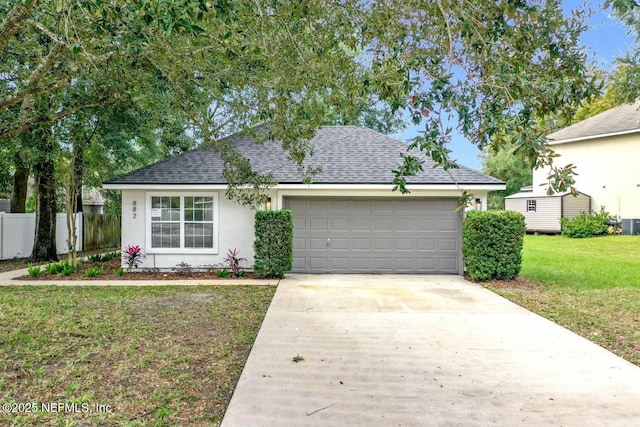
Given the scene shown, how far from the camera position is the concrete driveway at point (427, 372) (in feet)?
11.4

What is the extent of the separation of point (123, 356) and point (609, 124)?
27133mm

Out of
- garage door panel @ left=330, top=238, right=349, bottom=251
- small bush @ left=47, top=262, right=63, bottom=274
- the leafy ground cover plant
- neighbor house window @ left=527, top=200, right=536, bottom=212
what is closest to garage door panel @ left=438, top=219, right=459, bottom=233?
garage door panel @ left=330, top=238, right=349, bottom=251

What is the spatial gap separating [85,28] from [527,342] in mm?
6808

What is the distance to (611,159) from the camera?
75.2ft

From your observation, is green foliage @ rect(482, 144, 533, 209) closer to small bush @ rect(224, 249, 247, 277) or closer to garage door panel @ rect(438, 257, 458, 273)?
garage door panel @ rect(438, 257, 458, 273)

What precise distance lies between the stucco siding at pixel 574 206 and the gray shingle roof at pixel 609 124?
11.7 ft

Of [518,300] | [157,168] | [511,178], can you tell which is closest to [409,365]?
[518,300]

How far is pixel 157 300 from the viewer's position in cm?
786

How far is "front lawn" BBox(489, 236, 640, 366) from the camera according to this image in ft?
19.5

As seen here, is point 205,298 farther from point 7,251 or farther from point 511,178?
point 511,178

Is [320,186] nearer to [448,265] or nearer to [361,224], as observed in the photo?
[361,224]

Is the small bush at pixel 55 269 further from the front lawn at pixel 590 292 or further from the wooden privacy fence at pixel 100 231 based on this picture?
the front lawn at pixel 590 292

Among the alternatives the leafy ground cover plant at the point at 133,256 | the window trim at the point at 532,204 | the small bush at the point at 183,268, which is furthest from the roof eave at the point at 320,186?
the window trim at the point at 532,204

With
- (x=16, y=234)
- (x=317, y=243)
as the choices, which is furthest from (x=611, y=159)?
(x=16, y=234)
